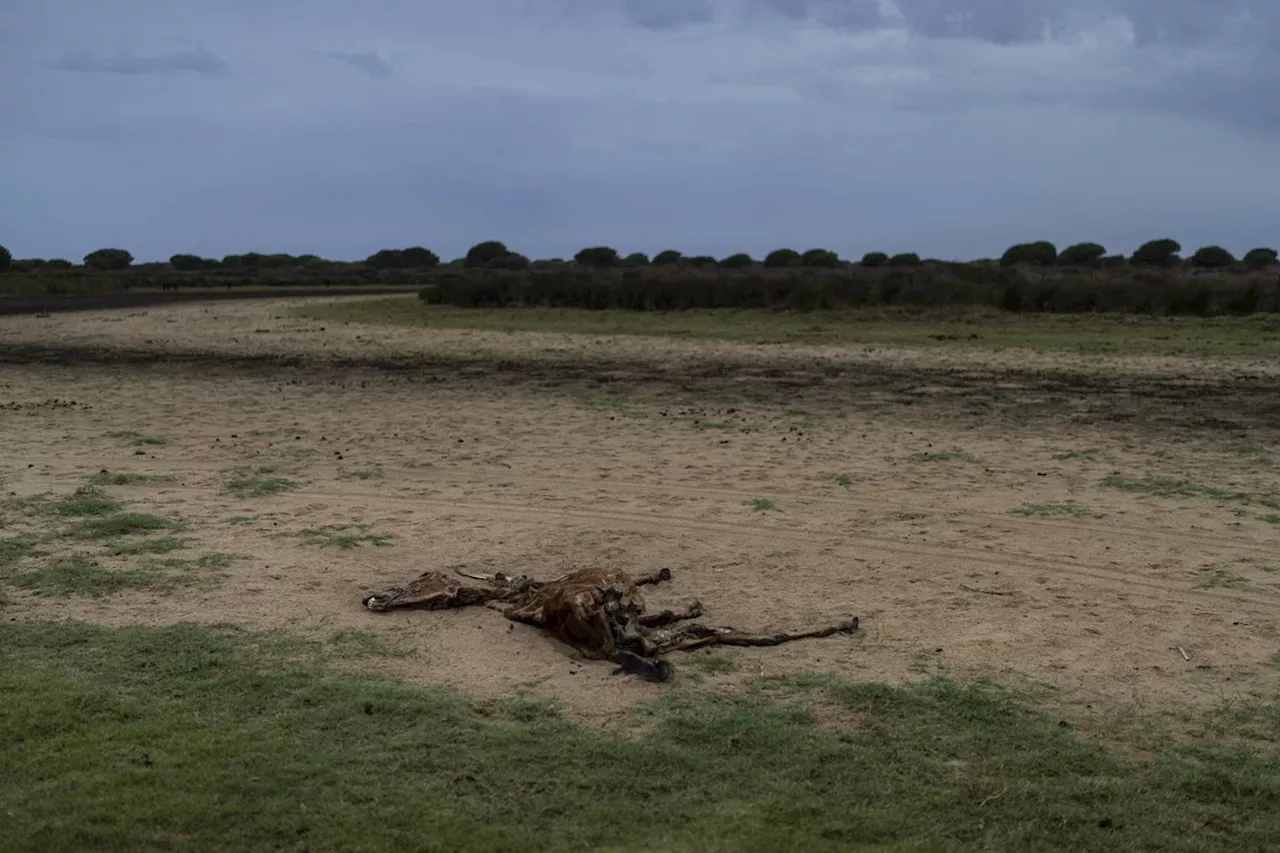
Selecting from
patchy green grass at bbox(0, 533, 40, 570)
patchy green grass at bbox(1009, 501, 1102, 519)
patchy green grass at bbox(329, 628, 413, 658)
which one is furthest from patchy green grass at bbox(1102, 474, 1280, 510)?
patchy green grass at bbox(0, 533, 40, 570)

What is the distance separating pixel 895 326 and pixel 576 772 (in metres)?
20.2

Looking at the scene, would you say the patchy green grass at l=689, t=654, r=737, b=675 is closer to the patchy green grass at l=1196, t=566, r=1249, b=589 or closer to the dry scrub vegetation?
the dry scrub vegetation

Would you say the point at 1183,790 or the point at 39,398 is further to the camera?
the point at 39,398

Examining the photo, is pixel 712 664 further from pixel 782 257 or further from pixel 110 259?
pixel 110 259

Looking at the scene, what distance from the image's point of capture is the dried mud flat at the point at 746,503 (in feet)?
16.4

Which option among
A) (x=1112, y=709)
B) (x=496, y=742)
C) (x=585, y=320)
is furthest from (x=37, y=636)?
(x=585, y=320)

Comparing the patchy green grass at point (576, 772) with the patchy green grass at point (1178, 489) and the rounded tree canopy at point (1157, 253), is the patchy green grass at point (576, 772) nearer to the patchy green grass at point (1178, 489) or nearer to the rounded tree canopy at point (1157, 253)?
the patchy green grass at point (1178, 489)

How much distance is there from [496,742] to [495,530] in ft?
10.0

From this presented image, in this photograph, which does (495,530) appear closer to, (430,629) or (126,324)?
(430,629)

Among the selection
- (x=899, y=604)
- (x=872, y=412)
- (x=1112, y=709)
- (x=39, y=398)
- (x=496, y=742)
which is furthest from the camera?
(x=39, y=398)

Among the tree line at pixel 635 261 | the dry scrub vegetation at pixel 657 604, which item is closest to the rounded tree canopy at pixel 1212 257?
the tree line at pixel 635 261

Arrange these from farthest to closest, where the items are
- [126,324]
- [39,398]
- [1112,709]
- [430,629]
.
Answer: [126,324] < [39,398] < [430,629] < [1112,709]

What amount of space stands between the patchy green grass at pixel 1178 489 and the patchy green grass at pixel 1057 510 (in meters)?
0.64

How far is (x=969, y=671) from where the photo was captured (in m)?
4.73
